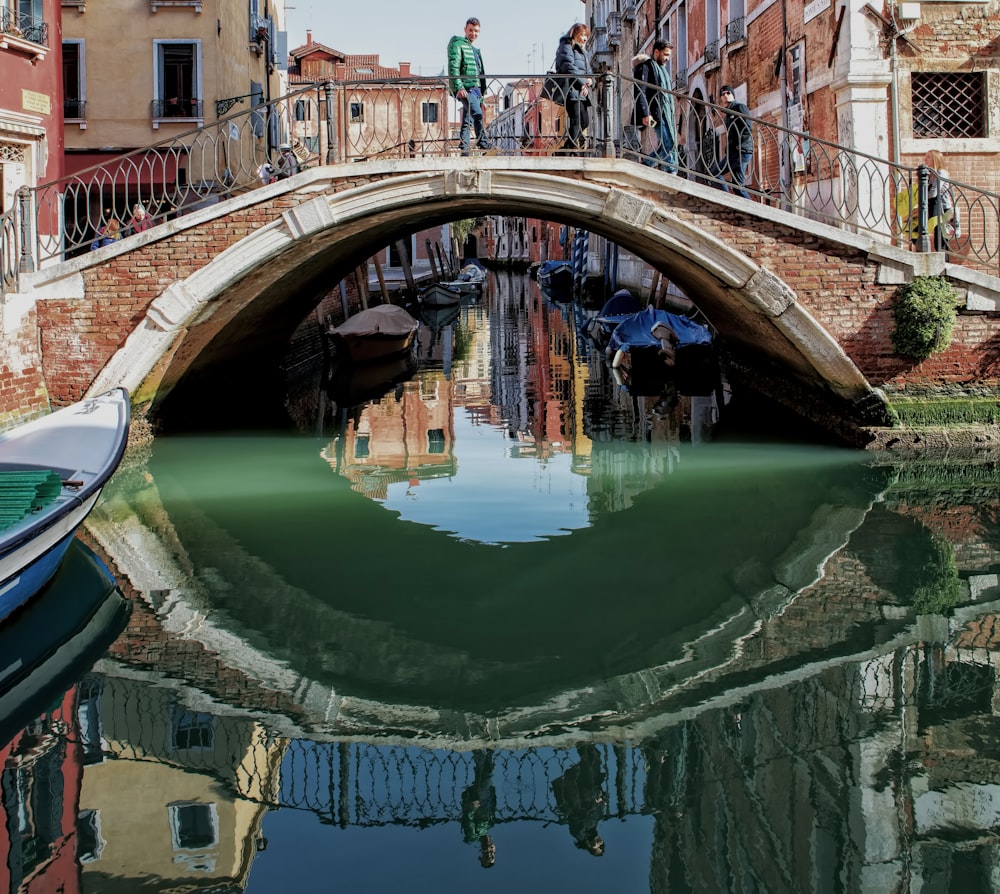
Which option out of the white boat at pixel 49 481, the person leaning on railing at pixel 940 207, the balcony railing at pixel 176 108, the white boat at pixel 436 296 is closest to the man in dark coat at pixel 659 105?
the person leaning on railing at pixel 940 207

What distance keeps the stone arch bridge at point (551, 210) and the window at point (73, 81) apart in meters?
6.36

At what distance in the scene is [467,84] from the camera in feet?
30.1

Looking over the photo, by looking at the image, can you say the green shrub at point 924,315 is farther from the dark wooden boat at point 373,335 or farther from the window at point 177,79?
the window at point 177,79

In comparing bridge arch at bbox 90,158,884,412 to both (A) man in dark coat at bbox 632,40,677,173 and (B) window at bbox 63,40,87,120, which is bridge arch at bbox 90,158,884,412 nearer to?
(A) man in dark coat at bbox 632,40,677,173

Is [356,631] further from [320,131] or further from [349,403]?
[349,403]

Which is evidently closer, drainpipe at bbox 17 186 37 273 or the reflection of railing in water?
the reflection of railing in water

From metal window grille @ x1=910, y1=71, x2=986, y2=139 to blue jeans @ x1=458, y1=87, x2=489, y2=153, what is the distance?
3.24 meters

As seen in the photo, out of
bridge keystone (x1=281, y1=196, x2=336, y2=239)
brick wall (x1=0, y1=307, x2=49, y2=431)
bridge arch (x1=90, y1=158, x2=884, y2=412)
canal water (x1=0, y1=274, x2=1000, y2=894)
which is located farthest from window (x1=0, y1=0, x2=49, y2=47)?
canal water (x1=0, y1=274, x2=1000, y2=894)

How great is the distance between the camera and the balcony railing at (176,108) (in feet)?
48.3

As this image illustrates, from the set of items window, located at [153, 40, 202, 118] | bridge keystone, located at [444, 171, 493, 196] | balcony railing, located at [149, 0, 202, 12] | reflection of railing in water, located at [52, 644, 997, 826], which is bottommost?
reflection of railing in water, located at [52, 644, 997, 826]

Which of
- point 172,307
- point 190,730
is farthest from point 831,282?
point 190,730

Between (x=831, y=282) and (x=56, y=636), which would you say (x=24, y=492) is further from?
(x=831, y=282)

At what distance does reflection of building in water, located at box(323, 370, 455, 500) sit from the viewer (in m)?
8.60

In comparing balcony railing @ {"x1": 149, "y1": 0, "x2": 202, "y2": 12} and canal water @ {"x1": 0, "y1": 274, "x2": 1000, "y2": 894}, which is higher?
balcony railing @ {"x1": 149, "y1": 0, "x2": 202, "y2": 12}
